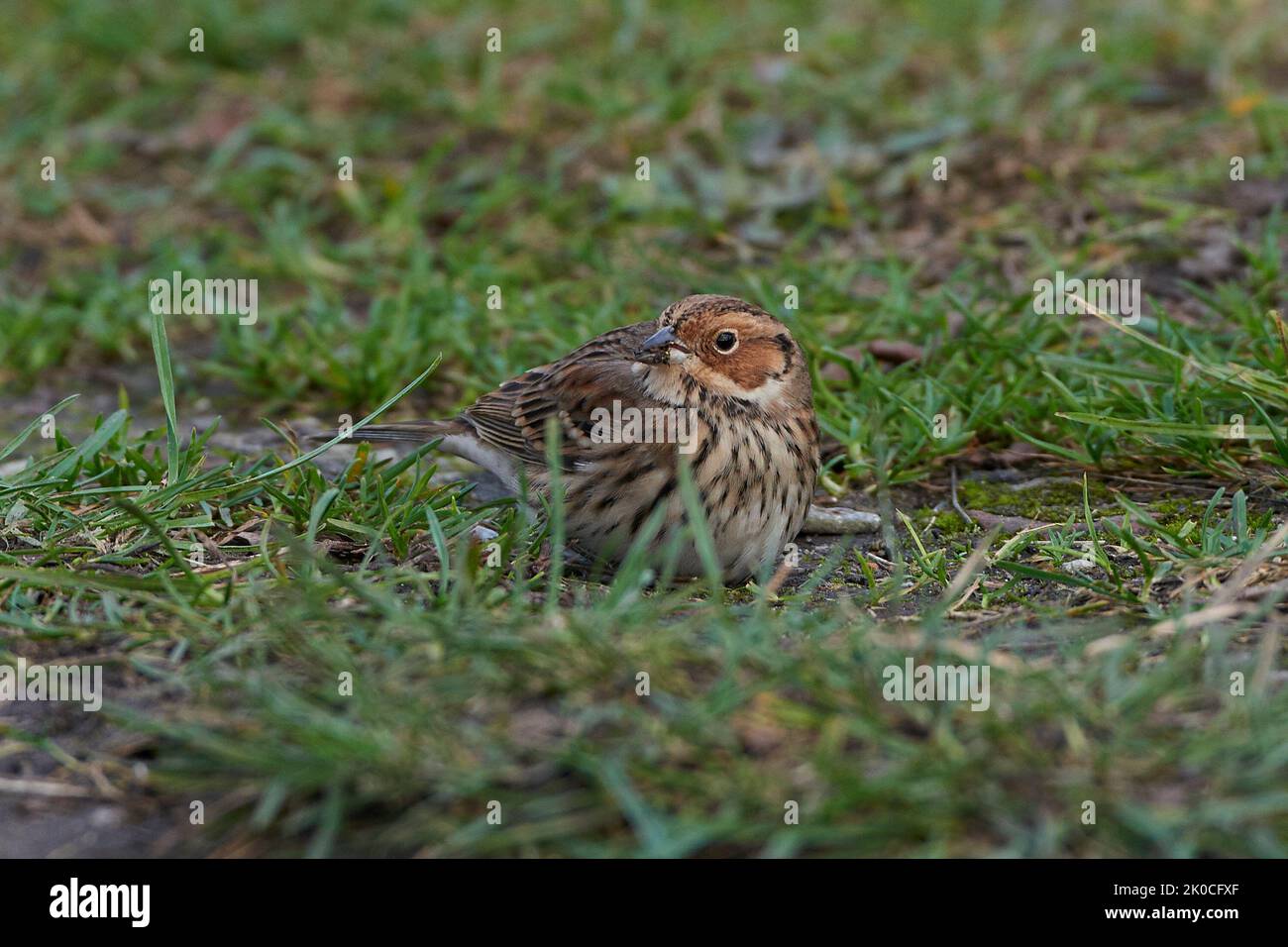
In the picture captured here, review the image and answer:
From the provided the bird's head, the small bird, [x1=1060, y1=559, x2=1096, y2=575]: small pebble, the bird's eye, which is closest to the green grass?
[x1=1060, y1=559, x2=1096, y2=575]: small pebble

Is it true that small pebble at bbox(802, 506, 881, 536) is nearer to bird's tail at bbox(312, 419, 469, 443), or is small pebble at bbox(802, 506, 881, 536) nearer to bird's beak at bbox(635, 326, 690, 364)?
bird's beak at bbox(635, 326, 690, 364)

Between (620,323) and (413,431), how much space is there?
1.33 metres

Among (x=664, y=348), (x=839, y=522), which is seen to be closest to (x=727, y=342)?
(x=664, y=348)

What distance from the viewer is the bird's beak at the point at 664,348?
5.31 meters

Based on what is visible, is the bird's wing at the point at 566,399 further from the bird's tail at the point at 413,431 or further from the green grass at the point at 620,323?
the green grass at the point at 620,323

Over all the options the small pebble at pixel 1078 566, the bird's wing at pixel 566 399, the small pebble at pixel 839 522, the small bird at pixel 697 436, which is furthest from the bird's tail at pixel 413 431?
Result: the small pebble at pixel 1078 566

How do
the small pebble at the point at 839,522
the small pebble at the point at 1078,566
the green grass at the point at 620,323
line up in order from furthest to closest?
the small pebble at the point at 839,522, the small pebble at the point at 1078,566, the green grass at the point at 620,323

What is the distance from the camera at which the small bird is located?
518cm

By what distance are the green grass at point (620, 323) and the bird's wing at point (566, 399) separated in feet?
1.05

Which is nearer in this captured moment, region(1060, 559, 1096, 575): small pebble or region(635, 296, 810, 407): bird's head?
region(1060, 559, 1096, 575): small pebble

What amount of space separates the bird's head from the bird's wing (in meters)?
0.16

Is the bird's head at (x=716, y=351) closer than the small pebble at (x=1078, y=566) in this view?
No

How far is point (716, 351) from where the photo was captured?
17.6 ft
